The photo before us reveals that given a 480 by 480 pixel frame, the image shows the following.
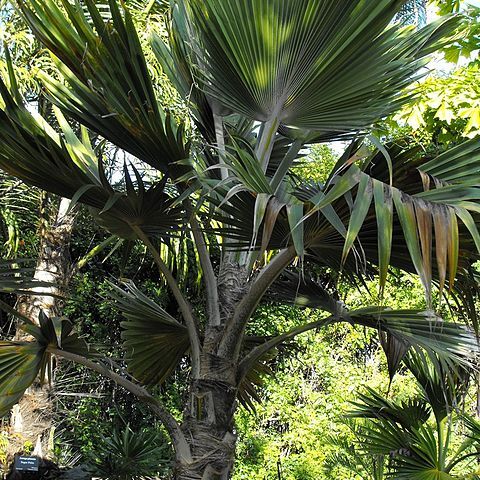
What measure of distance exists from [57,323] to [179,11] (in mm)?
1635

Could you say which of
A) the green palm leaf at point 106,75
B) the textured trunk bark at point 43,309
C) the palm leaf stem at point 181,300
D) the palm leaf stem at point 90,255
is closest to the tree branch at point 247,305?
the palm leaf stem at point 181,300

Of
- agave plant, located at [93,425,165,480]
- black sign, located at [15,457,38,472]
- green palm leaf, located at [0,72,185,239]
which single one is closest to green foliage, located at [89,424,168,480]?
agave plant, located at [93,425,165,480]

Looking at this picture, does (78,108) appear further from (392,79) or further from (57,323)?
(392,79)

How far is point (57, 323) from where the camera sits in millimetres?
2555

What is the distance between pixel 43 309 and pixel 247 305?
3.02m

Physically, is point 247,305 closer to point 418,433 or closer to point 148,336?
point 148,336

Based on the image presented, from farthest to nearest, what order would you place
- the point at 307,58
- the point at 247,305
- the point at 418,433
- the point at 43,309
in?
the point at 43,309 < the point at 418,433 < the point at 247,305 < the point at 307,58

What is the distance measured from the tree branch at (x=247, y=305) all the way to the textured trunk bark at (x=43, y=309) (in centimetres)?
270

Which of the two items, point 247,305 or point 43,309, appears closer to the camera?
point 247,305

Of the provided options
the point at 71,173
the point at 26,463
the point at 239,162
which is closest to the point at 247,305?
the point at 239,162

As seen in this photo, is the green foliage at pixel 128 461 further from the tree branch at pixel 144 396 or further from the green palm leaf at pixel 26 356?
the green palm leaf at pixel 26 356

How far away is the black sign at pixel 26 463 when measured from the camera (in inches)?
178

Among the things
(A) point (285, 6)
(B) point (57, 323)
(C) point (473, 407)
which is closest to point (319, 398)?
(C) point (473, 407)

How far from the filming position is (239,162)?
7.58ft
